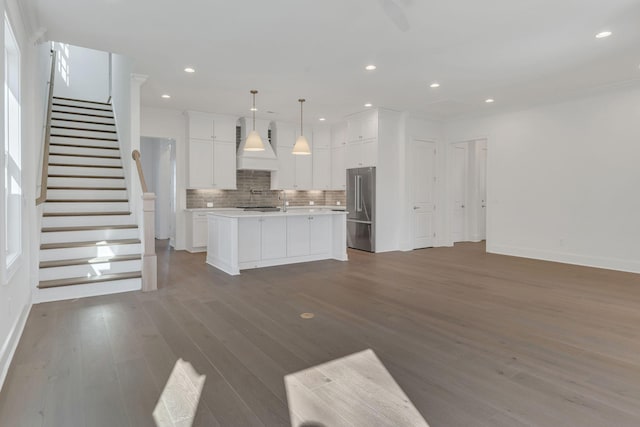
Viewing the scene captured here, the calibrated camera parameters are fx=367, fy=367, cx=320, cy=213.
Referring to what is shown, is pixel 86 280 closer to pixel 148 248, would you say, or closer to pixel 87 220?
pixel 148 248

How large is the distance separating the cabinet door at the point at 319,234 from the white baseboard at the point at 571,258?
3.48 metres

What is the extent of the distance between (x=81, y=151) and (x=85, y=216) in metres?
1.87

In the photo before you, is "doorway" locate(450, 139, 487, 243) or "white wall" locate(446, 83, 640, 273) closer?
"white wall" locate(446, 83, 640, 273)

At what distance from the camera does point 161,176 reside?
9094mm

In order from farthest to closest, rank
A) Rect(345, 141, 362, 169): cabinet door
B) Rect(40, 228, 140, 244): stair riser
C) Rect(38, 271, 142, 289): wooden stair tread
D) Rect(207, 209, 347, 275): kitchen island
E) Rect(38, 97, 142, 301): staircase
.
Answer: Rect(345, 141, 362, 169): cabinet door < Rect(207, 209, 347, 275): kitchen island < Rect(40, 228, 140, 244): stair riser < Rect(38, 97, 142, 301): staircase < Rect(38, 271, 142, 289): wooden stair tread

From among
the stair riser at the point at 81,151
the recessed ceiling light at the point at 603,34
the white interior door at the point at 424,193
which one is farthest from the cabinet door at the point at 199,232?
the recessed ceiling light at the point at 603,34

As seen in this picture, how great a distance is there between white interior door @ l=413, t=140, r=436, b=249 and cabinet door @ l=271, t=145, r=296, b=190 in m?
2.86

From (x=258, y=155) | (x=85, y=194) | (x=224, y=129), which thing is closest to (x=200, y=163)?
(x=224, y=129)

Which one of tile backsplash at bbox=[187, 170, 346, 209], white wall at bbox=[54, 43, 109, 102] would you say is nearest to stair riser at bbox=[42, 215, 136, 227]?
tile backsplash at bbox=[187, 170, 346, 209]

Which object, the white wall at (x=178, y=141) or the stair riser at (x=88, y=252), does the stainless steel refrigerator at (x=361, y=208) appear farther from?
the stair riser at (x=88, y=252)

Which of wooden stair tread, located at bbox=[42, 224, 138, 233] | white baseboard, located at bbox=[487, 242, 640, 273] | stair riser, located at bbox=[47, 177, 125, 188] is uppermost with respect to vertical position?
stair riser, located at bbox=[47, 177, 125, 188]

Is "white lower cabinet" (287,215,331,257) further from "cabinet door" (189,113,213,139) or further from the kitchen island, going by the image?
"cabinet door" (189,113,213,139)

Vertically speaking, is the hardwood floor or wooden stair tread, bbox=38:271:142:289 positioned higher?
wooden stair tread, bbox=38:271:142:289

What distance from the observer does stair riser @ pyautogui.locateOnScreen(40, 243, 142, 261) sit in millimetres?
4367
